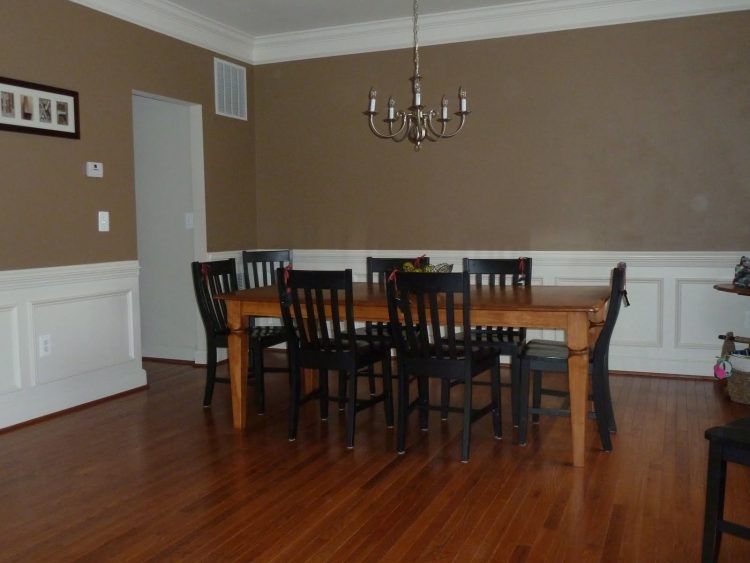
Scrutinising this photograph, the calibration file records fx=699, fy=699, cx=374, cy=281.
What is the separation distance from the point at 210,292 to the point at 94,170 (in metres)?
1.11

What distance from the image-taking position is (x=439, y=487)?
3.06 metres

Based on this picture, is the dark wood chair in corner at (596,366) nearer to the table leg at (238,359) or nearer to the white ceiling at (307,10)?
the table leg at (238,359)

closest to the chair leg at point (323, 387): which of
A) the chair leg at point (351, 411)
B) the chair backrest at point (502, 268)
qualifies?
the chair leg at point (351, 411)

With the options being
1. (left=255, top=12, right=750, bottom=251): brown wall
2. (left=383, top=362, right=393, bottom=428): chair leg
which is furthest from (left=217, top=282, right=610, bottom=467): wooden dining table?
(left=255, top=12, right=750, bottom=251): brown wall

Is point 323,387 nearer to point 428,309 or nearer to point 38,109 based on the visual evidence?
point 428,309

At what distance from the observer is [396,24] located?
18.6ft

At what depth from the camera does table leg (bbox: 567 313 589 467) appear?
3.27 metres

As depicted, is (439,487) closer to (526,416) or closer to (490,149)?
(526,416)

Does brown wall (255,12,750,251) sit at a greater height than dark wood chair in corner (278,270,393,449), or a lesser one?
greater

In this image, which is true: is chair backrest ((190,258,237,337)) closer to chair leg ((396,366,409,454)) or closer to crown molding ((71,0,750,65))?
chair leg ((396,366,409,454))

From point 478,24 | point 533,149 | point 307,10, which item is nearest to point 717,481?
point 533,149

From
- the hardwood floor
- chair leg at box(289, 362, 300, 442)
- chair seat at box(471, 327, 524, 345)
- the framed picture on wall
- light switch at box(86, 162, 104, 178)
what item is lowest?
the hardwood floor

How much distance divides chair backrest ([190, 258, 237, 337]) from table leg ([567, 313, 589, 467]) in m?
2.18

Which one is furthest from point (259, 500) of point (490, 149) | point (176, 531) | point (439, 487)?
point (490, 149)
